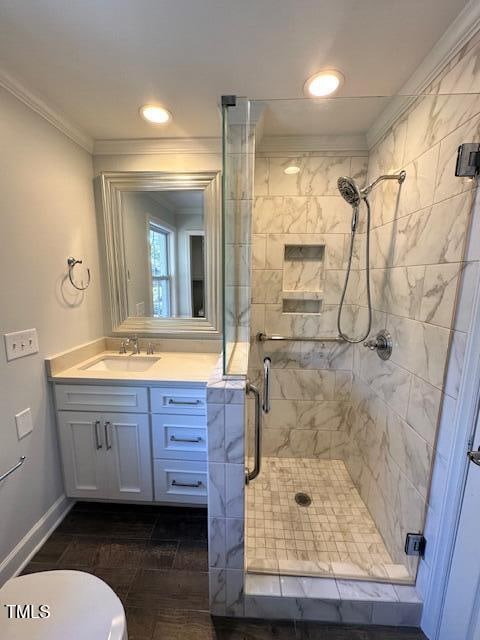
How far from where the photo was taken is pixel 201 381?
5.15ft

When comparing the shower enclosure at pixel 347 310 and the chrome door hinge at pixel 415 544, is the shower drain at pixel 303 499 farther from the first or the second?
the chrome door hinge at pixel 415 544

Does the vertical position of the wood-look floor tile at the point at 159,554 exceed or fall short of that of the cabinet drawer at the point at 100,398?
it falls short

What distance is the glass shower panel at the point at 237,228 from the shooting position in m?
1.25

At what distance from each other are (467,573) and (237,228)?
5.68 ft

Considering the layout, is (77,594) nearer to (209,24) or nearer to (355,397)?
(355,397)

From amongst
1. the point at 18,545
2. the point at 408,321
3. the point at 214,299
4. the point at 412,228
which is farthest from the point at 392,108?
the point at 18,545

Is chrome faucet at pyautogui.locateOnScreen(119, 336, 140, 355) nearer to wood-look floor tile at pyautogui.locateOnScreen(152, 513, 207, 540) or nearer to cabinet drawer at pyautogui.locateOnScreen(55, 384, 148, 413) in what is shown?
cabinet drawer at pyautogui.locateOnScreen(55, 384, 148, 413)

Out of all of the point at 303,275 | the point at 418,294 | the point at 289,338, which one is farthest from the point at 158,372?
Result: the point at 418,294

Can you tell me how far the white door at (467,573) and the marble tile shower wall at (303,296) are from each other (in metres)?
1.10

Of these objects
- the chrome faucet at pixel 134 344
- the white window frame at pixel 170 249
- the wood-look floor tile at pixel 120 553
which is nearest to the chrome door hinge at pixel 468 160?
the white window frame at pixel 170 249

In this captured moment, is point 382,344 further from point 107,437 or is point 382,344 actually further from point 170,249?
point 107,437

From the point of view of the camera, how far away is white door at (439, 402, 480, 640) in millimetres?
938

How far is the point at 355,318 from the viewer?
6.51ft

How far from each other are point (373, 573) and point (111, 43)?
262cm
